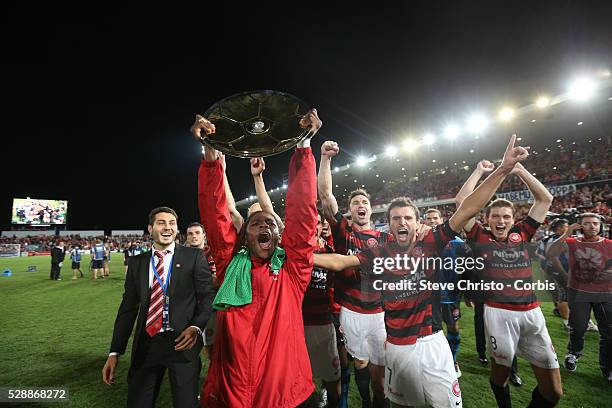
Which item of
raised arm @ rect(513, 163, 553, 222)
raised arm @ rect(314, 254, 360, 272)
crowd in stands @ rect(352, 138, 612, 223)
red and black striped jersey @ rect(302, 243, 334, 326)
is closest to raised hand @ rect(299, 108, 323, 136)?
raised arm @ rect(314, 254, 360, 272)

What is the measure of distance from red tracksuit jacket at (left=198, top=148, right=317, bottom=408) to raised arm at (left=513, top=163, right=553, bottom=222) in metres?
2.38

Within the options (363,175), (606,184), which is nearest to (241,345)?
(606,184)

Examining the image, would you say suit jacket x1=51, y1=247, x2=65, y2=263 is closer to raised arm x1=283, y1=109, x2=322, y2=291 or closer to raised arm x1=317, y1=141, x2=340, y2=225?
raised arm x1=317, y1=141, x2=340, y2=225

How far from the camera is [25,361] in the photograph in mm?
4766

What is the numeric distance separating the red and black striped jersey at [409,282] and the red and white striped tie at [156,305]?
1.78m

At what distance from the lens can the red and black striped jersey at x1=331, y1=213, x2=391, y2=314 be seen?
3359mm

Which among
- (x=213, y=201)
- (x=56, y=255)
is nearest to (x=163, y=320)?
(x=213, y=201)

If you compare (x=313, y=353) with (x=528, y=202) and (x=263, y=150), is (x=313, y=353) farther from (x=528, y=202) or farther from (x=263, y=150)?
(x=528, y=202)

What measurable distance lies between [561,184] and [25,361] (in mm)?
28460

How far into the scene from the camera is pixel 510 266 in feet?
11.0

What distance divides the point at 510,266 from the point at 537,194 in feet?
2.68

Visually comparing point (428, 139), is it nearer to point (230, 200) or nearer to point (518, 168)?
point (518, 168)

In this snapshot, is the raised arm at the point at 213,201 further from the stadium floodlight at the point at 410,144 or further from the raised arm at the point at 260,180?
the stadium floodlight at the point at 410,144

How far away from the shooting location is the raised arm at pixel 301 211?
5.92ft
